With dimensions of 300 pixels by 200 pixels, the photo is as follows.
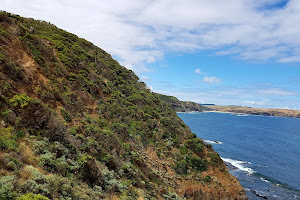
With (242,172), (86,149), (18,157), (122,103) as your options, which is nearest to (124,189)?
(86,149)

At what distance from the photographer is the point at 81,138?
19484 mm

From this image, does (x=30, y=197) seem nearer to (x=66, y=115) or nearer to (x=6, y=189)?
(x=6, y=189)

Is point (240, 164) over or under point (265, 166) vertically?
under

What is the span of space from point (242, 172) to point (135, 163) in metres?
40.6

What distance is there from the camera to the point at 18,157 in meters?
11.0

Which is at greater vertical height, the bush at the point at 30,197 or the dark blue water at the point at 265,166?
the bush at the point at 30,197

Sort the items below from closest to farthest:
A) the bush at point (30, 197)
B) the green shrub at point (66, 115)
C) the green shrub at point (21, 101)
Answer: the bush at point (30, 197) → the green shrub at point (21, 101) → the green shrub at point (66, 115)

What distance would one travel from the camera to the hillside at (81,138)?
11.8m

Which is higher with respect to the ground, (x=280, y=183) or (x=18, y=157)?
(x=18, y=157)

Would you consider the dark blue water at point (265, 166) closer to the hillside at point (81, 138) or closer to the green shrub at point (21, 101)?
the hillside at point (81, 138)

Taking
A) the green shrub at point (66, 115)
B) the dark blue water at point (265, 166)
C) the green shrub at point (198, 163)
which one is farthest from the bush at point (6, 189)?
the dark blue water at point (265, 166)

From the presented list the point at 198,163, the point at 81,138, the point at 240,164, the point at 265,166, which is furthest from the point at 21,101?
the point at 265,166

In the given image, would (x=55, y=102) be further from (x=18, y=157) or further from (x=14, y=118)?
(x=18, y=157)

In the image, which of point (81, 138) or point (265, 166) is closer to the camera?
point (81, 138)
